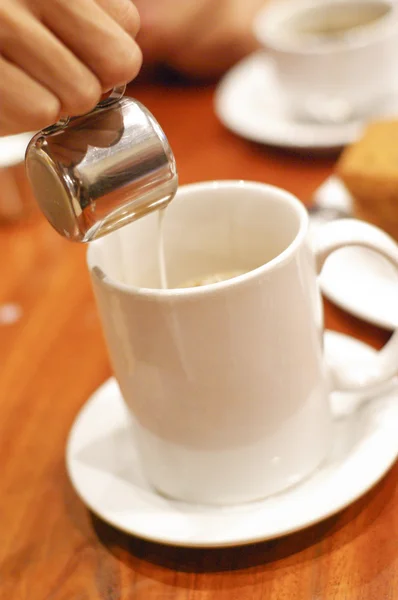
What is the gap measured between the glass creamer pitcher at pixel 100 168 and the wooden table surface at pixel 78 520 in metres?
0.20

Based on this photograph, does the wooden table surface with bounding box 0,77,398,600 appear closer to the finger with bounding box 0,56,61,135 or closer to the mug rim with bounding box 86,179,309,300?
the mug rim with bounding box 86,179,309,300

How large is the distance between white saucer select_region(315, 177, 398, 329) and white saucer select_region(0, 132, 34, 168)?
446 millimetres

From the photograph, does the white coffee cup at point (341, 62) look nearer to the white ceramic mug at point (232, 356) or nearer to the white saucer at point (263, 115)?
the white saucer at point (263, 115)

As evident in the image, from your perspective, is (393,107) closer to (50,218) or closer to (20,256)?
(20,256)

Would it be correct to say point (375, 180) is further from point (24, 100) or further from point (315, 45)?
point (24, 100)

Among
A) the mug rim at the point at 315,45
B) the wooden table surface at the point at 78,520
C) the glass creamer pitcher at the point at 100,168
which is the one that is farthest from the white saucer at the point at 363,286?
the mug rim at the point at 315,45

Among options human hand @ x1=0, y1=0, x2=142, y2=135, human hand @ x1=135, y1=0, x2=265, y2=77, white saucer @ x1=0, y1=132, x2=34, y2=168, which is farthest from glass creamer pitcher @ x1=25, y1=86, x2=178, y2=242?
human hand @ x1=135, y1=0, x2=265, y2=77

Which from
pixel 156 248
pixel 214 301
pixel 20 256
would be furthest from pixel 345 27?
pixel 214 301

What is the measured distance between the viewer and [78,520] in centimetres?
49

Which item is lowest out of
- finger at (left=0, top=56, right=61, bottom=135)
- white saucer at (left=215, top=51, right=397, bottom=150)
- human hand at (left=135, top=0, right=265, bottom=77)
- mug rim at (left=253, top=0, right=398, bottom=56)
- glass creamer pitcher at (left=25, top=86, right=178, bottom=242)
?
white saucer at (left=215, top=51, right=397, bottom=150)

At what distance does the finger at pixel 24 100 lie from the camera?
361mm

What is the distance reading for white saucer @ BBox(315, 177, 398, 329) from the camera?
0.56 m

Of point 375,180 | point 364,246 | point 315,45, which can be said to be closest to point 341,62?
point 315,45

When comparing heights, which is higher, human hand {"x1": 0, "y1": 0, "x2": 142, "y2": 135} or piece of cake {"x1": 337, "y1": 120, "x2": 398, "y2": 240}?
human hand {"x1": 0, "y1": 0, "x2": 142, "y2": 135}
